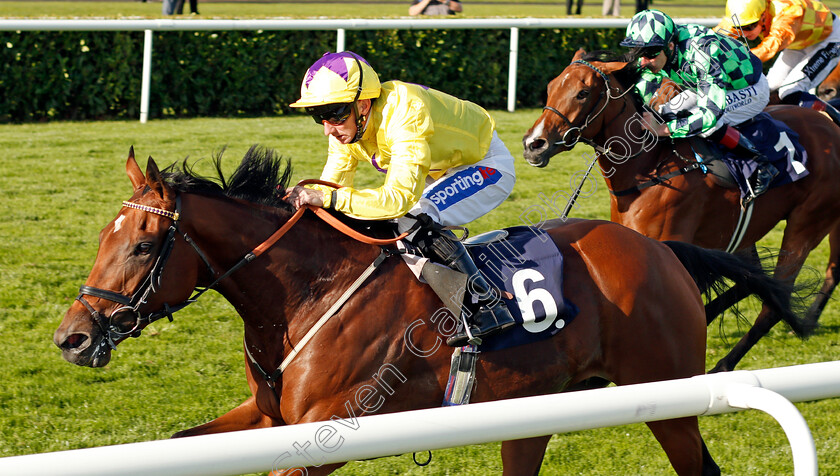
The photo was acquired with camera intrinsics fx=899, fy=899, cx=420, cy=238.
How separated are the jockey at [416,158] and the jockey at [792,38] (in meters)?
3.19

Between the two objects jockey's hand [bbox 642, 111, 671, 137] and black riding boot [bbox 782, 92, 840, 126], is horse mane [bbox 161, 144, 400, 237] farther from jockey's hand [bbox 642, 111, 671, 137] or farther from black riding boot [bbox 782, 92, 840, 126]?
black riding boot [bbox 782, 92, 840, 126]

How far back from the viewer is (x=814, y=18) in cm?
617

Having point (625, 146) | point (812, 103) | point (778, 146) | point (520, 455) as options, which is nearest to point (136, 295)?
point (520, 455)

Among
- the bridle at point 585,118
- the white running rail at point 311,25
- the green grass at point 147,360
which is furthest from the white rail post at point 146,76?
the bridle at point 585,118

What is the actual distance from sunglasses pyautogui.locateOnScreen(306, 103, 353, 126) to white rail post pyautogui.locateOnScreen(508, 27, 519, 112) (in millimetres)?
7631

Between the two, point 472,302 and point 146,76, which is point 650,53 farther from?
point 146,76

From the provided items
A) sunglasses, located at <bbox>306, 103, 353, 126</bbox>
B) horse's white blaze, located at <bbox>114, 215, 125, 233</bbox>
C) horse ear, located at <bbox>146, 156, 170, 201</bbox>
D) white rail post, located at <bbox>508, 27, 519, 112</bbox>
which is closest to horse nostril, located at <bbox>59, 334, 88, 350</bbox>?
horse's white blaze, located at <bbox>114, 215, 125, 233</bbox>

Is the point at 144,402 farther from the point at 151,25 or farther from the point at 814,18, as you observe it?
the point at 151,25

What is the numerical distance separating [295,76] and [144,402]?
6367mm

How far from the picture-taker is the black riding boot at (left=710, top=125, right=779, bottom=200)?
468 cm

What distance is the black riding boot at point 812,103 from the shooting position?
18.7 ft

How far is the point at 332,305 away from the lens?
2.82 meters

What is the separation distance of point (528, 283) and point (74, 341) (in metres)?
1.40

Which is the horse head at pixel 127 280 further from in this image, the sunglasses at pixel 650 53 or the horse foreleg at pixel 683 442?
the sunglasses at pixel 650 53
